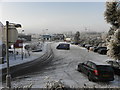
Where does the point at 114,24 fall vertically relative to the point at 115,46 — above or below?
above

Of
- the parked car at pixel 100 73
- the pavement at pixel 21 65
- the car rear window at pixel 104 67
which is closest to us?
the parked car at pixel 100 73

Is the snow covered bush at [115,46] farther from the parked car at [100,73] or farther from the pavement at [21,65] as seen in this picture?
the pavement at [21,65]

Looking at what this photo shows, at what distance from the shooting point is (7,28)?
24.0ft

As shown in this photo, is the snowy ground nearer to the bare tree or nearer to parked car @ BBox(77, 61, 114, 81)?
parked car @ BBox(77, 61, 114, 81)

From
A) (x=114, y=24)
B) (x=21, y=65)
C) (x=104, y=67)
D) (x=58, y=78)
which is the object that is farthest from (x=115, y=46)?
(x=21, y=65)

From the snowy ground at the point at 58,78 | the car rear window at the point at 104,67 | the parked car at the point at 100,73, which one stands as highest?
the car rear window at the point at 104,67

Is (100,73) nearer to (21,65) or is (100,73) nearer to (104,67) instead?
(104,67)

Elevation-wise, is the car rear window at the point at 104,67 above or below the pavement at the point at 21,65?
above

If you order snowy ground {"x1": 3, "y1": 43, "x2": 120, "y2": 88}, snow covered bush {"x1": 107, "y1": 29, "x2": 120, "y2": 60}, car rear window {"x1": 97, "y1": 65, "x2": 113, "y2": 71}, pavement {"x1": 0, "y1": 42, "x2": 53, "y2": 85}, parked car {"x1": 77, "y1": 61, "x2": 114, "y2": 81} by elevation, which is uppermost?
snow covered bush {"x1": 107, "y1": 29, "x2": 120, "y2": 60}

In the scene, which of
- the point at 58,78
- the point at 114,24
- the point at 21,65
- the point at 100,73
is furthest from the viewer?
the point at 21,65

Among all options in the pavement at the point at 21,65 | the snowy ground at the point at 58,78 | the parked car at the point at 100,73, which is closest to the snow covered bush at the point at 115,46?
the parked car at the point at 100,73

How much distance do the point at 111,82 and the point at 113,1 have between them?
7.16 m

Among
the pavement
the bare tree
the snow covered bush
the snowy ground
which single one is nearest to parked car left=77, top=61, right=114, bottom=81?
the snowy ground

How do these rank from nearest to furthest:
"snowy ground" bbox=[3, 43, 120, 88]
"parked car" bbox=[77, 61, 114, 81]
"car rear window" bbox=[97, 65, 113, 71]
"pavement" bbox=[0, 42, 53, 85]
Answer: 1. "snowy ground" bbox=[3, 43, 120, 88]
2. "parked car" bbox=[77, 61, 114, 81]
3. "car rear window" bbox=[97, 65, 113, 71]
4. "pavement" bbox=[0, 42, 53, 85]
